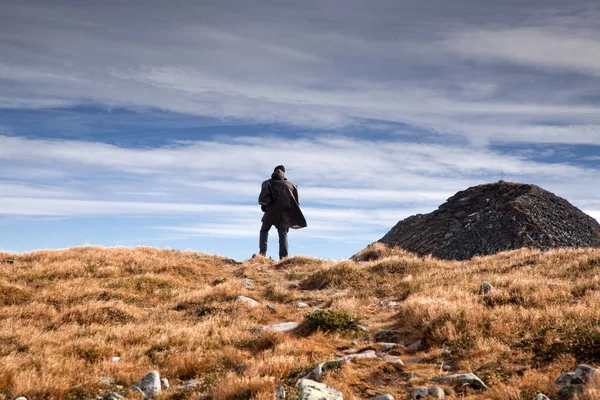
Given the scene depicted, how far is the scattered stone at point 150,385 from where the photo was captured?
7.06 meters

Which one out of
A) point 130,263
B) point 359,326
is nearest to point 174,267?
point 130,263

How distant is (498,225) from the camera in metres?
25.7

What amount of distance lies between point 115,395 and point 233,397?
5.80 ft

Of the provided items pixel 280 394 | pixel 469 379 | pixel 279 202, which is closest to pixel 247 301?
pixel 280 394

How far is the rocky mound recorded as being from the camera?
24.7 m

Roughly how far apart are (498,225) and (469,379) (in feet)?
67.5

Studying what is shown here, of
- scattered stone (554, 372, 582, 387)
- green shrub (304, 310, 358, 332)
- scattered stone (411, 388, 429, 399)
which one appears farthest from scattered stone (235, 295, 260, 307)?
scattered stone (554, 372, 582, 387)

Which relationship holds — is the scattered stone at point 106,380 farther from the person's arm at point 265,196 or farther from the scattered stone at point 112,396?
the person's arm at point 265,196

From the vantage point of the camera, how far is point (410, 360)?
8.20m

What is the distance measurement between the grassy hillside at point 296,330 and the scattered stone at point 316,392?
0.25 metres

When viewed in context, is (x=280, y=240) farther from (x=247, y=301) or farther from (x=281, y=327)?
(x=281, y=327)

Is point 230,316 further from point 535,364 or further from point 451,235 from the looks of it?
point 451,235

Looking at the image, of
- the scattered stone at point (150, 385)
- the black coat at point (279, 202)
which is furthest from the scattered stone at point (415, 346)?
the black coat at point (279, 202)

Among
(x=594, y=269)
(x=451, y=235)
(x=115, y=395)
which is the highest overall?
(x=451, y=235)
